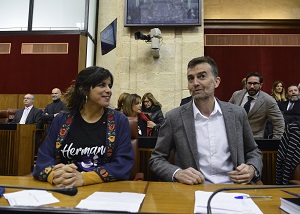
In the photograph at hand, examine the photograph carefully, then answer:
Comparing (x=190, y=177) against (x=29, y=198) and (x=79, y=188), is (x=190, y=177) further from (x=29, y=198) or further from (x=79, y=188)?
(x=29, y=198)

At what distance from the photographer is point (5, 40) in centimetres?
810

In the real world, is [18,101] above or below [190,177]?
above

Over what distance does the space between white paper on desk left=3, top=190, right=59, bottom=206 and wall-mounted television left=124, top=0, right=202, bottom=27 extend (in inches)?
190

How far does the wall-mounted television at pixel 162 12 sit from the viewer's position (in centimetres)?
541

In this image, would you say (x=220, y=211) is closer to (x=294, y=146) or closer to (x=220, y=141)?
(x=220, y=141)

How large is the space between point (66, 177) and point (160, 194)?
436 mm

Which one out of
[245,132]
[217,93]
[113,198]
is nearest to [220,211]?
[113,198]

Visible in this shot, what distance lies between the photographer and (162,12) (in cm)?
548

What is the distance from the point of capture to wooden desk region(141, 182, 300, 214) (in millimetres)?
855

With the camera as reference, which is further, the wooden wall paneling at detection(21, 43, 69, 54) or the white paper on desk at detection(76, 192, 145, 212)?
the wooden wall paneling at detection(21, 43, 69, 54)

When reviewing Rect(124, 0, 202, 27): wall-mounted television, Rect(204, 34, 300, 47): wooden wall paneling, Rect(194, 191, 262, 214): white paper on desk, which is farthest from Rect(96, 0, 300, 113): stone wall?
Rect(194, 191, 262, 214): white paper on desk

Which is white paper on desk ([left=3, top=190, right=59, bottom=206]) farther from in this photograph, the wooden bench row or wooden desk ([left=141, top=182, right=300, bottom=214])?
the wooden bench row

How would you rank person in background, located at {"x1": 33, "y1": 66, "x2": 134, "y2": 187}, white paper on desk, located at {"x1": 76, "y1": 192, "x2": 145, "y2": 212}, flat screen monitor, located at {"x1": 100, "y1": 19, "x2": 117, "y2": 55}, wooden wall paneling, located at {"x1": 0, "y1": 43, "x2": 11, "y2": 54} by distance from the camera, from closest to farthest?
white paper on desk, located at {"x1": 76, "y1": 192, "x2": 145, "y2": 212}, person in background, located at {"x1": 33, "y1": 66, "x2": 134, "y2": 187}, flat screen monitor, located at {"x1": 100, "y1": 19, "x2": 117, "y2": 55}, wooden wall paneling, located at {"x1": 0, "y1": 43, "x2": 11, "y2": 54}

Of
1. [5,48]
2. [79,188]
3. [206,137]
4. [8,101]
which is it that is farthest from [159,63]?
[5,48]
